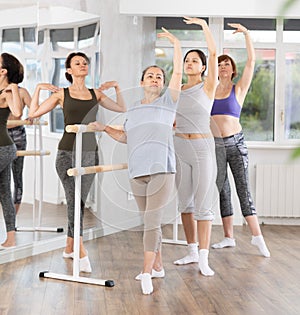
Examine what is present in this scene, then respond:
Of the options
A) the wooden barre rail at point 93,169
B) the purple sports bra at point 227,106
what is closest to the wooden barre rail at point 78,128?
the wooden barre rail at point 93,169

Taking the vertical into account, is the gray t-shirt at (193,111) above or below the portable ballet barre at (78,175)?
above

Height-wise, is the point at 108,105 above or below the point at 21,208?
above

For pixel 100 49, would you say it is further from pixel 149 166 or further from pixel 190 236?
pixel 149 166

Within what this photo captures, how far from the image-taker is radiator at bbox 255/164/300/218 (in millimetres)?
5938

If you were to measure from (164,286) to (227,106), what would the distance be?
5.08 feet

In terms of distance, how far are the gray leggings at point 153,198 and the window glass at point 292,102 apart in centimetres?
323

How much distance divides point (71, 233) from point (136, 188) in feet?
2.88

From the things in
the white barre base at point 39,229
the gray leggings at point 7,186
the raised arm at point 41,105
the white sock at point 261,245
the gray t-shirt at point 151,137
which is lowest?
the white sock at point 261,245

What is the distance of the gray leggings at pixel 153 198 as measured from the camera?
313 cm

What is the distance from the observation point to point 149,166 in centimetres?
311

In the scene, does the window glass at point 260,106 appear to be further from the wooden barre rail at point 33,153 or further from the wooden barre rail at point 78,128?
the wooden barre rail at point 78,128

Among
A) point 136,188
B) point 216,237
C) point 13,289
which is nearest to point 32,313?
point 13,289

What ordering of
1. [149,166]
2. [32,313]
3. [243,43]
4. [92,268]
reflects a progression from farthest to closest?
[243,43] → [92,268] → [149,166] → [32,313]

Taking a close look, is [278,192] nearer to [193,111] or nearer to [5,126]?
[193,111]
